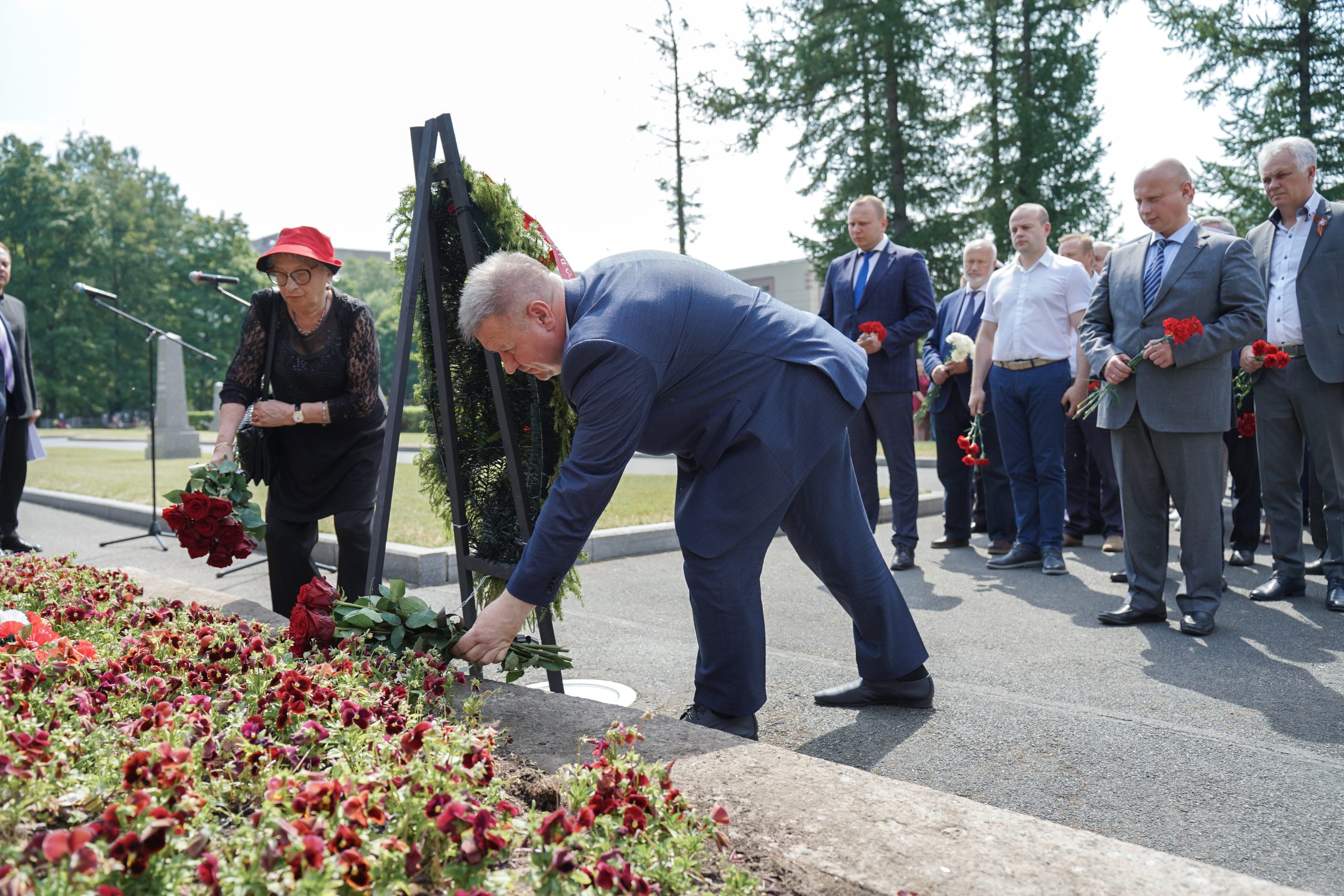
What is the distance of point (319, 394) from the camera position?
4391 mm

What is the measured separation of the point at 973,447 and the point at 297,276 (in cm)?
492

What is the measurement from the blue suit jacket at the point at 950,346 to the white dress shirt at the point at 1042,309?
93 centimetres

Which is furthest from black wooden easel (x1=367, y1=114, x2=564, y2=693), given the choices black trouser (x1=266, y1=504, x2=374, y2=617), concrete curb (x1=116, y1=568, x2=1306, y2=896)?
concrete curb (x1=116, y1=568, x2=1306, y2=896)

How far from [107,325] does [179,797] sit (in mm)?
59300

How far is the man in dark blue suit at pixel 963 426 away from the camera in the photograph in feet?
25.5

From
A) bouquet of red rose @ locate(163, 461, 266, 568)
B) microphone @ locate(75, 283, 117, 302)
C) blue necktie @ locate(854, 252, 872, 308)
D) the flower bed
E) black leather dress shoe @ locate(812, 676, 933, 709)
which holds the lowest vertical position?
black leather dress shoe @ locate(812, 676, 933, 709)

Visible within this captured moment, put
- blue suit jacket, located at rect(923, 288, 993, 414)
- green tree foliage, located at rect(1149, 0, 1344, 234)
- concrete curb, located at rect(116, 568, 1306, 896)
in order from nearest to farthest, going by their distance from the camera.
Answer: concrete curb, located at rect(116, 568, 1306, 896)
blue suit jacket, located at rect(923, 288, 993, 414)
green tree foliage, located at rect(1149, 0, 1344, 234)

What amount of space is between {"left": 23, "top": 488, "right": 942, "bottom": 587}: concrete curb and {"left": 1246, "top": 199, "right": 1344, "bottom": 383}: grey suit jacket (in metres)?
3.58

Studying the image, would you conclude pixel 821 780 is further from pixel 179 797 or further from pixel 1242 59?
pixel 1242 59

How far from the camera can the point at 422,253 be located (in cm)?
363

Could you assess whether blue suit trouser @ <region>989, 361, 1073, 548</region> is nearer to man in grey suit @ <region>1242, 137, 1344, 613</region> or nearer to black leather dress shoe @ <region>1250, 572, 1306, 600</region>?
man in grey suit @ <region>1242, 137, 1344, 613</region>

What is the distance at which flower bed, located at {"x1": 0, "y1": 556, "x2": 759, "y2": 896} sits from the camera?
5.08ft

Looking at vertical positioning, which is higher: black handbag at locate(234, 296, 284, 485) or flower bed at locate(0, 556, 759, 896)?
black handbag at locate(234, 296, 284, 485)

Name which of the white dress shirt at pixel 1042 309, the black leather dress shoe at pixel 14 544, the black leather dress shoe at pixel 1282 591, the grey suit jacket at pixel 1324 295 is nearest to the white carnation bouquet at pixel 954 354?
the white dress shirt at pixel 1042 309
